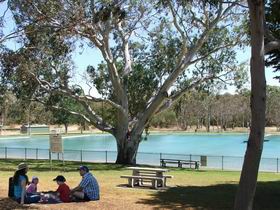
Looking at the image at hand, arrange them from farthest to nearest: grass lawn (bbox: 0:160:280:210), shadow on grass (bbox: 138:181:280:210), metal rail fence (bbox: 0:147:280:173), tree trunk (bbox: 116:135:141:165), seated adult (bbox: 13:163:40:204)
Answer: metal rail fence (bbox: 0:147:280:173)
tree trunk (bbox: 116:135:141:165)
shadow on grass (bbox: 138:181:280:210)
grass lawn (bbox: 0:160:280:210)
seated adult (bbox: 13:163:40:204)

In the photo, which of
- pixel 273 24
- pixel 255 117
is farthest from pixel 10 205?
pixel 273 24

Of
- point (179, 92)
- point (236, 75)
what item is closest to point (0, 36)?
point (179, 92)

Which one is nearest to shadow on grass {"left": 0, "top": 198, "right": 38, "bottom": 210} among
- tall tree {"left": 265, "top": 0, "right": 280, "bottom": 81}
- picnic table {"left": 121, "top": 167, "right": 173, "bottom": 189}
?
picnic table {"left": 121, "top": 167, "right": 173, "bottom": 189}

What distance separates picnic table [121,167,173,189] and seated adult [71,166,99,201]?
12.9 feet

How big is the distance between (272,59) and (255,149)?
7.82 meters

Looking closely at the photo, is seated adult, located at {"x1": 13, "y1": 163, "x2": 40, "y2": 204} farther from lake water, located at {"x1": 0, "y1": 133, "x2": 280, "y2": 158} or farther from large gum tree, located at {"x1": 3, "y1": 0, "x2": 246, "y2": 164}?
lake water, located at {"x1": 0, "y1": 133, "x2": 280, "y2": 158}

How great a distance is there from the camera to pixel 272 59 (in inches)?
647

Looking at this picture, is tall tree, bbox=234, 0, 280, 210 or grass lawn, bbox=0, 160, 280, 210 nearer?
tall tree, bbox=234, 0, 280, 210

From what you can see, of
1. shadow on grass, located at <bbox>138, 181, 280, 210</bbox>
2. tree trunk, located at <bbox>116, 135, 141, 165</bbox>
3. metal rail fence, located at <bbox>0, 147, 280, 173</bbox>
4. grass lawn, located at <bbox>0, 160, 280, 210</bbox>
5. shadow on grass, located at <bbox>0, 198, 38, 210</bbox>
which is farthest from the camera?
metal rail fence, located at <bbox>0, 147, 280, 173</bbox>

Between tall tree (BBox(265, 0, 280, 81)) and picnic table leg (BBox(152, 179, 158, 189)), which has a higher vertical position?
tall tree (BBox(265, 0, 280, 81))

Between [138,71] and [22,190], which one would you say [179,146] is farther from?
[22,190]

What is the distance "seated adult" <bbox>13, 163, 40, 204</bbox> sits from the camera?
43.6 feet

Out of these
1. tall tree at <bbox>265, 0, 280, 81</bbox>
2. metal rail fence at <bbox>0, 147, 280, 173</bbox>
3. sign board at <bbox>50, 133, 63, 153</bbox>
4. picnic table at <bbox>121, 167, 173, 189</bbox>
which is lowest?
metal rail fence at <bbox>0, 147, 280, 173</bbox>

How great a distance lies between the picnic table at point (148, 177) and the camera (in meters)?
17.8
